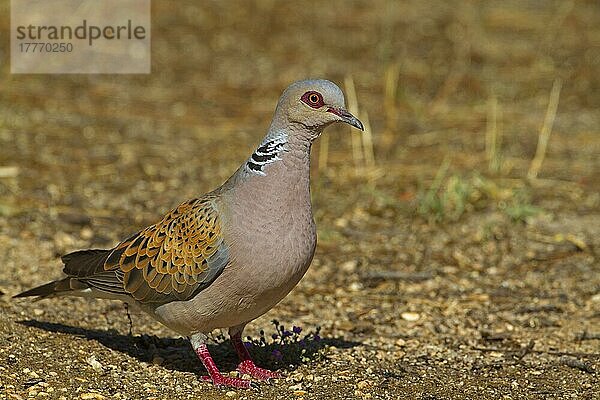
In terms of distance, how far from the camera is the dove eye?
399 centimetres

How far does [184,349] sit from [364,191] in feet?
9.56

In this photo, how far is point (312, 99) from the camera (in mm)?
3990

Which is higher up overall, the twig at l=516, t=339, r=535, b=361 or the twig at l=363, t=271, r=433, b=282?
the twig at l=363, t=271, r=433, b=282

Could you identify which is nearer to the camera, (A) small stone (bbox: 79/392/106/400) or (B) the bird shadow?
(A) small stone (bbox: 79/392/106/400)

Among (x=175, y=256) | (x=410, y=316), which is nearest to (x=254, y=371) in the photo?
(x=175, y=256)

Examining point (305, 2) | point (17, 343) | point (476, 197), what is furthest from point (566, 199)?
point (305, 2)


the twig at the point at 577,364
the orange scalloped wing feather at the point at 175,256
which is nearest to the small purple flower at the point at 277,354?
the orange scalloped wing feather at the point at 175,256

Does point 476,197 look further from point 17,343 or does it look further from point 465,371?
point 17,343

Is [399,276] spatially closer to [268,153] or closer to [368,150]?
[368,150]

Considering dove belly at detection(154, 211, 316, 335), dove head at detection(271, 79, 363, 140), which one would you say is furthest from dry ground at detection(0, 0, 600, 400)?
dove head at detection(271, 79, 363, 140)

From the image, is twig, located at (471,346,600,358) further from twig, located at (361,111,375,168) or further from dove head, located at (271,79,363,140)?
twig, located at (361,111,375,168)

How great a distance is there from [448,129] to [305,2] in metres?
4.10

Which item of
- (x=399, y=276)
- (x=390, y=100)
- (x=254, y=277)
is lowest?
(x=399, y=276)

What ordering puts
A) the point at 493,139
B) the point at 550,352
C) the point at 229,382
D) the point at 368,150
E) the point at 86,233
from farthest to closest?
the point at 368,150, the point at 493,139, the point at 86,233, the point at 550,352, the point at 229,382
